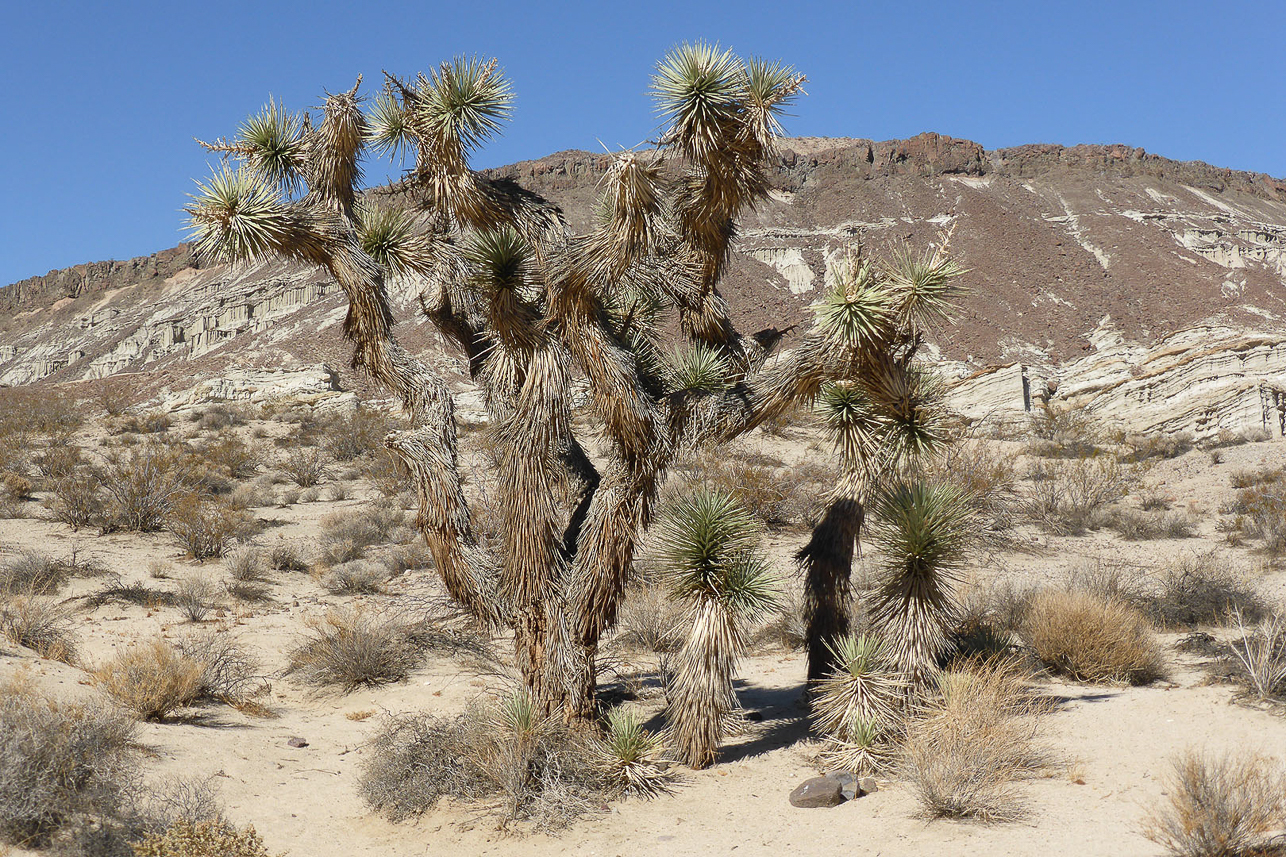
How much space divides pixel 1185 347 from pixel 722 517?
27113mm

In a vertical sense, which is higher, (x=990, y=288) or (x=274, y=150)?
(x=990, y=288)

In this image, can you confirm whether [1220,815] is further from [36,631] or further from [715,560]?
[36,631]

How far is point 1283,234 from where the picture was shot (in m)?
58.8

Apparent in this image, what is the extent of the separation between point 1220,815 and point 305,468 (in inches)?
Answer: 720

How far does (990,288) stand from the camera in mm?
48875

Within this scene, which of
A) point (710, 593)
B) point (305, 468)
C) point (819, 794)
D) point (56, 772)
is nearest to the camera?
point (56, 772)

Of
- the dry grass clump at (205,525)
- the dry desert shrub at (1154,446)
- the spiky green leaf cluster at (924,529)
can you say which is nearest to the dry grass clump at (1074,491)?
the dry desert shrub at (1154,446)

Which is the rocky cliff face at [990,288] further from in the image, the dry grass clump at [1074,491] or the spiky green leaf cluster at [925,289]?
the spiky green leaf cluster at [925,289]

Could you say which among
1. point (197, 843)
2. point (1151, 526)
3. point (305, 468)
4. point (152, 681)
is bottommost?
point (1151, 526)

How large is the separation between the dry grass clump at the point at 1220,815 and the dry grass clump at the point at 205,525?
12.5 metres

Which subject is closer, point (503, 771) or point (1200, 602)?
point (503, 771)

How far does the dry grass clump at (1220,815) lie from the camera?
431cm

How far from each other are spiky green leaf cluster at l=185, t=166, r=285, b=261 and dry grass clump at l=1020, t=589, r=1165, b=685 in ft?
25.1

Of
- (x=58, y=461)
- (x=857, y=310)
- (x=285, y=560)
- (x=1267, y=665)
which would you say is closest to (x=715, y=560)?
(x=857, y=310)
